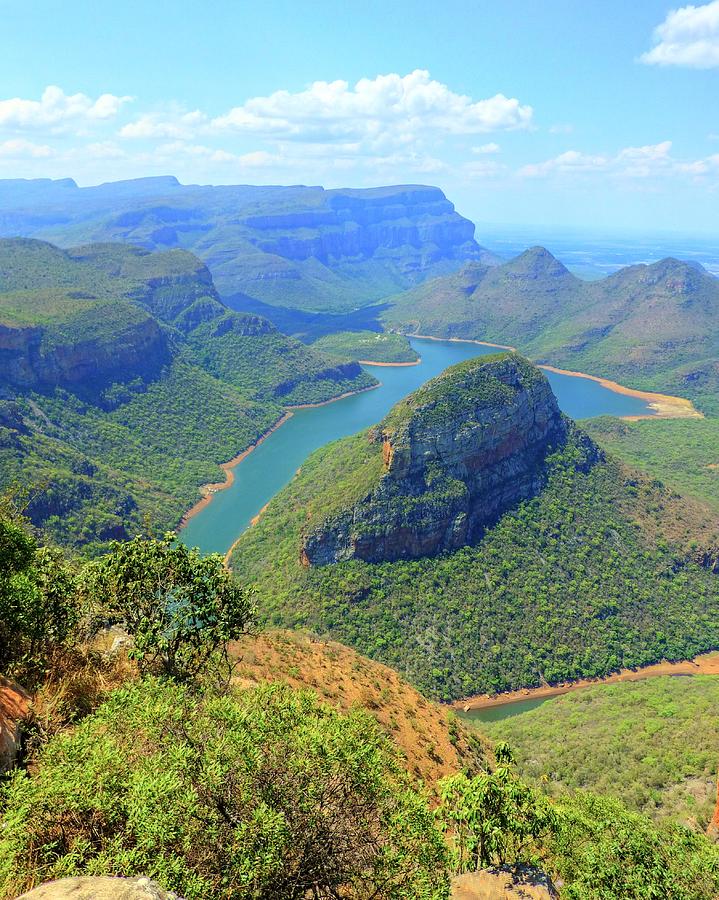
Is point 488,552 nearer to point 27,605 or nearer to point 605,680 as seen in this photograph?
point 605,680

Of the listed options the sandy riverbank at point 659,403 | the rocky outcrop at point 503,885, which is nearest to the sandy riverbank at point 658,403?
Result: the sandy riverbank at point 659,403

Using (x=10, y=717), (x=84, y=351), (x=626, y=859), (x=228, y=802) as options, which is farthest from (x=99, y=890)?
(x=84, y=351)

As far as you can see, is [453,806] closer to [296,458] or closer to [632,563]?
[632,563]

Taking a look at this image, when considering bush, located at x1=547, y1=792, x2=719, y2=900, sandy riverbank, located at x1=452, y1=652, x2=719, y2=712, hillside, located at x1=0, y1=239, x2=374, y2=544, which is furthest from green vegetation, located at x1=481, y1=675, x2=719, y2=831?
hillside, located at x1=0, y1=239, x2=374, y2=544

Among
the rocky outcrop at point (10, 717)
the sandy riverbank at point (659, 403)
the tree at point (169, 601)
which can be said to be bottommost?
the sandy riverbank at point (659, 403)

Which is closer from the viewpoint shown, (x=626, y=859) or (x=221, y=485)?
(x=626, y=859)

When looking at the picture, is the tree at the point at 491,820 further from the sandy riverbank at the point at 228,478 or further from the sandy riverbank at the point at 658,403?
the sandy riverbank at the point at 658,403

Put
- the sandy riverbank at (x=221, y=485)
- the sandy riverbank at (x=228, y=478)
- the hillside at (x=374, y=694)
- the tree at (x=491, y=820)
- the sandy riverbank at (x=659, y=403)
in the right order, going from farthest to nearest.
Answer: the sandy riverbank at (x=659, y=403) → the sandy riverbank at (x=221, y=485) → the sandy riverbank at (x=228, y=478) → the hillside at (x=374, y=694) → the tree at (x=491, y=820)
